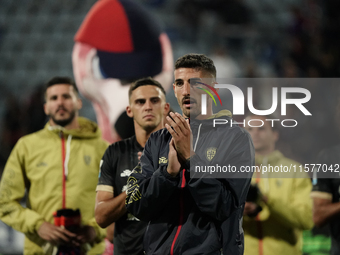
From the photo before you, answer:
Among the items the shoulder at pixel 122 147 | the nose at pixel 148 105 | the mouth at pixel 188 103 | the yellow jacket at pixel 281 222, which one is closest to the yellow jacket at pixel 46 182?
the shoulder at pixel 122 147

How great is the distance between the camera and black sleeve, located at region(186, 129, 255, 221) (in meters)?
1.75

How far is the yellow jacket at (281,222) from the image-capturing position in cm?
289

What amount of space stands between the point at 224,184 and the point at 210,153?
16cm

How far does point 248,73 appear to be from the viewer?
7.37 metres

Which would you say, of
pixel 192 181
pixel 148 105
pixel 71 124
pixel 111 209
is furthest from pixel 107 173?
pixel 192 181

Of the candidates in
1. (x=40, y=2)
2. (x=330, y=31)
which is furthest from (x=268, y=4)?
(x=40, y=2)

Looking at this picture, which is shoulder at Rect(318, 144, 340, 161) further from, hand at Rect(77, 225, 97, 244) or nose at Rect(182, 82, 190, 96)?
hand at Rect(77, 225, 97, 244)

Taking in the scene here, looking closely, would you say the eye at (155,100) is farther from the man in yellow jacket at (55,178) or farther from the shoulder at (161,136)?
the man in yellow jacket at (55,178)

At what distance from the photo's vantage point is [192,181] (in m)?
1.78

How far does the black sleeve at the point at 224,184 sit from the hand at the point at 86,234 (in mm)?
1349

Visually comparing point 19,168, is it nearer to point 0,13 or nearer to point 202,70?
point 202,70

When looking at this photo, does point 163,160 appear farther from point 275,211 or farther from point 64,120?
point 64,120

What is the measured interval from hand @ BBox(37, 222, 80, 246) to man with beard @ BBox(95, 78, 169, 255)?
41cm

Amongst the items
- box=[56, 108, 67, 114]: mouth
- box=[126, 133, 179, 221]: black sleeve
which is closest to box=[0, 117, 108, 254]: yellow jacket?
box=[56, 108, 67, 114]: mouth
